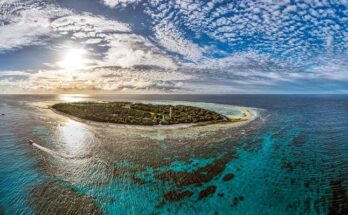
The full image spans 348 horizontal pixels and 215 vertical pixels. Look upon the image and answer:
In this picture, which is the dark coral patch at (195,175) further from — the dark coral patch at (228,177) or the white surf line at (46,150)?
the white surf line at (46,150)

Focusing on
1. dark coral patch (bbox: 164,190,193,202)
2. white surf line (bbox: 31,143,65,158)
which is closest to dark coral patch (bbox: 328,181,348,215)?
dark coral patch (bbox: 164,190,193,202)

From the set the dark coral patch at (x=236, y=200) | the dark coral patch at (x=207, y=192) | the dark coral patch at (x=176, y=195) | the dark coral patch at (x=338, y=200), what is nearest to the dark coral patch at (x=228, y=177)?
the dark coral patch at (x=207, y=192)

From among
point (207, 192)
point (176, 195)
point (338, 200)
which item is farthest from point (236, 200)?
point (338, 200)

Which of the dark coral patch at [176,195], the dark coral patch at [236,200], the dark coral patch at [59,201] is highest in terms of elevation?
the dark coral patch at [236,200]

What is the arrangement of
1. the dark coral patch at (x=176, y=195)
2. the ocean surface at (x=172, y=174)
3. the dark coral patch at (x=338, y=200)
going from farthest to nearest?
the dark coral patch at (x=176, y=195) → the ocean surface at (x=172, y=174) → the dark coral patch at (x=338, y=200)

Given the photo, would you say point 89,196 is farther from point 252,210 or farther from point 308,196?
point 308,196

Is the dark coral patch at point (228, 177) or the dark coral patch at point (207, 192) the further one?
the dark coral patch at point (228, 177)

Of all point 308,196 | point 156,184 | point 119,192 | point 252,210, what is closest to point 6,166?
point 119,192
